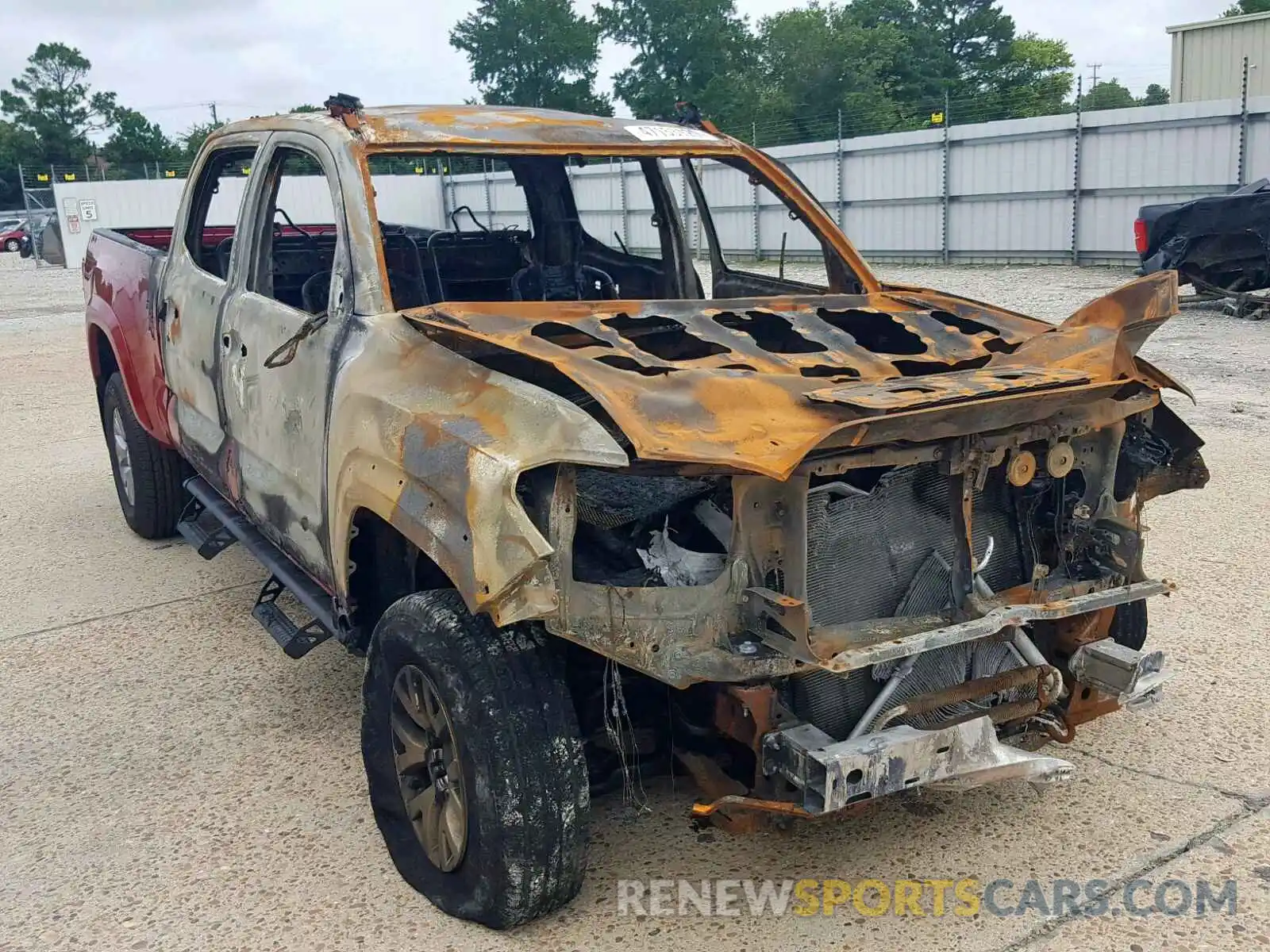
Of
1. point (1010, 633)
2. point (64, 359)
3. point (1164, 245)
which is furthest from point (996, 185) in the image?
point (1010, 633)

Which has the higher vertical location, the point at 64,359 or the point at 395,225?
the point at 395,225

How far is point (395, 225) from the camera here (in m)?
4.93

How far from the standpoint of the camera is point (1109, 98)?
4691cm

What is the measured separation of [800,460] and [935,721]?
Answer: 0.90 metres

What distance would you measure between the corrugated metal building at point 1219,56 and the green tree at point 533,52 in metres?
32.5

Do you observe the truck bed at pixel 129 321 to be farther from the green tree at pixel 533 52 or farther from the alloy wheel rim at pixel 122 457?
the green tree at pixel 533 52

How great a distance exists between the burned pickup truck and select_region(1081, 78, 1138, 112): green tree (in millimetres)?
36023

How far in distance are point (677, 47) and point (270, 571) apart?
2208 inches

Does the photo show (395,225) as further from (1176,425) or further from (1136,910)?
(1136,910)

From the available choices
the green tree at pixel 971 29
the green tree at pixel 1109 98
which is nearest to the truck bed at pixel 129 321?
the green tree at pixel 1109 98

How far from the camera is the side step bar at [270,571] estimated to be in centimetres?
370

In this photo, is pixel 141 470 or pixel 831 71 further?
pixel 831 71

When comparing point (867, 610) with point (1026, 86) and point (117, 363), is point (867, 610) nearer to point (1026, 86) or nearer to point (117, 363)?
point (117, 363)

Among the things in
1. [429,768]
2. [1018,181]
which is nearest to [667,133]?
[429,768]
